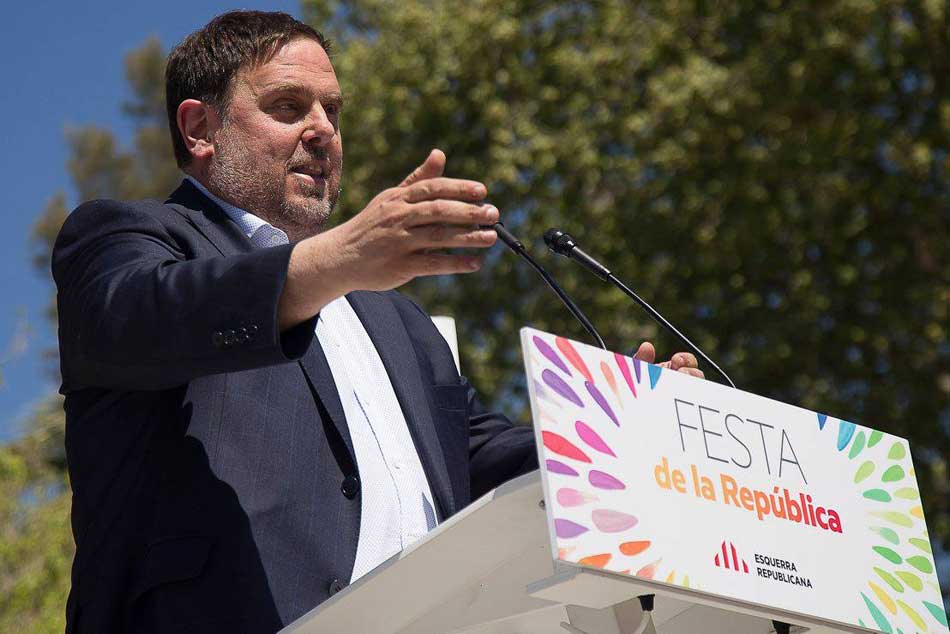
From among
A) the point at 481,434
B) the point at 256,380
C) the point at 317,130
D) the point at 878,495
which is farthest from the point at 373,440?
the point at 878,495

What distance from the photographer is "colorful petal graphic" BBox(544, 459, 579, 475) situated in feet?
6.16

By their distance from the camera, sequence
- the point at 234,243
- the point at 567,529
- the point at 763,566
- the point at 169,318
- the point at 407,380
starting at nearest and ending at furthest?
the point at 567,529, the point at 763,566, the point at 169,318, the point at 234,243, the point at 407,380

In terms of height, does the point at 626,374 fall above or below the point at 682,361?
below

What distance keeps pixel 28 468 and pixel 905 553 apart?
11216 millimetres

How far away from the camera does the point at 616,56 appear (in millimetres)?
13242

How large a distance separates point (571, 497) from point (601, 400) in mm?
175

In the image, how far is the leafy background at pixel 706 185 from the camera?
1216 cm

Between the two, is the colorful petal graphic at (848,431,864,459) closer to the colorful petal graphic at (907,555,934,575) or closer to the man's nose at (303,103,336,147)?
the colorful petal graphic at (907,555,934,575)

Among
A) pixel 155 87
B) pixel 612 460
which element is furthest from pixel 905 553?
pixel 155 87

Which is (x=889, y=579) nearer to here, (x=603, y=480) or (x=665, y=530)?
(x=665, y=530)

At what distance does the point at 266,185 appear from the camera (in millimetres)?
3074

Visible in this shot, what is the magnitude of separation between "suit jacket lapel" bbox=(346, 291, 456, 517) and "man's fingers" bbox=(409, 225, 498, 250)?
85 centimetres

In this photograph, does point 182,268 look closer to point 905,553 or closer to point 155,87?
point 905,553

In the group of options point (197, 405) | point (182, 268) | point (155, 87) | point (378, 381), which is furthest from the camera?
point (155, 87)
